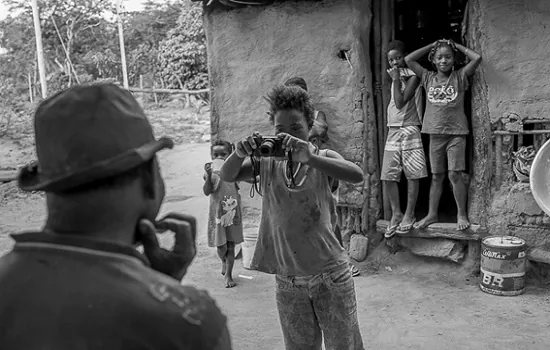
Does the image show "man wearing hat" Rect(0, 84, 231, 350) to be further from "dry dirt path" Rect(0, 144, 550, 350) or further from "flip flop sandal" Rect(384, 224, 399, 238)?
"flip flop sandal" Rect(384, 224, 399, 238)

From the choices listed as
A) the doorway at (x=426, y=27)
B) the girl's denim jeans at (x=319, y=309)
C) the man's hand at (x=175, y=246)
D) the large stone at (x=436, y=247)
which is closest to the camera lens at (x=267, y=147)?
the girl's denim jeans at (x=319, y=309)

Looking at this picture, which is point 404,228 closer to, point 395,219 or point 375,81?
point 395,219

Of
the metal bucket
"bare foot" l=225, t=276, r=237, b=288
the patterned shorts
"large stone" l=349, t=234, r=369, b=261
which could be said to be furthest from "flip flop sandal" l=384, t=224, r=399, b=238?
"bare foot" l=225, t=276, r=237, b=288

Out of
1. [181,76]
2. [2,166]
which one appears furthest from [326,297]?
[181,76]

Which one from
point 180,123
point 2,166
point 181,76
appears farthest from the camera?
point 181,76

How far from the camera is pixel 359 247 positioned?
19.1 feet

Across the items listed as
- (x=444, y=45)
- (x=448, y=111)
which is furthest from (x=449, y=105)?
(x=444, y=45)

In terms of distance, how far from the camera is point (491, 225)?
517 centimetres

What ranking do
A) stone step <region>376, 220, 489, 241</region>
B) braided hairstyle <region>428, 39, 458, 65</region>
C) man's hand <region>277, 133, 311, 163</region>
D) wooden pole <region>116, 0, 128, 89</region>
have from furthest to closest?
wooden pole <region>116, 0, 128, 89</region> → stone step <region>376, 220, 489, 241</region> → braided hairstyle <region>428, 39, 458, 65</region> → man's hand <region>277, 133, 311, 163</region>

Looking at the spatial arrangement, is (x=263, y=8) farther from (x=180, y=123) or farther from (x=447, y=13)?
(x=180, y=123)

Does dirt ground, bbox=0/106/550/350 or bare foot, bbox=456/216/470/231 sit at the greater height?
bare foot, bbox=456/216/470/231

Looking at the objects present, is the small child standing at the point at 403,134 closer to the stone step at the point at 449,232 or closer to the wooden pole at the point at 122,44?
the stone step at the point at 449,232

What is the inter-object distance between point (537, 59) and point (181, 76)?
52.5 ft

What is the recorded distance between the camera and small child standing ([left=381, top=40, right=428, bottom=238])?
17.7 feet
